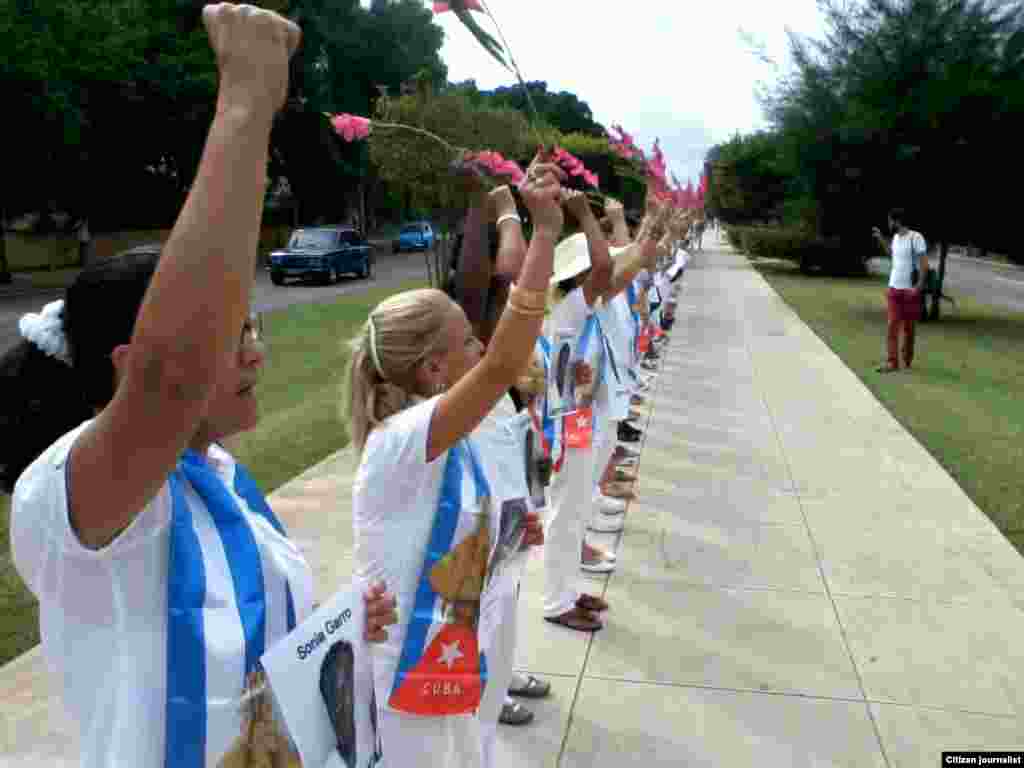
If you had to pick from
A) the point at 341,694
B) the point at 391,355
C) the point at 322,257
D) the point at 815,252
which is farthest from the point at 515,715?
the point at 815,252

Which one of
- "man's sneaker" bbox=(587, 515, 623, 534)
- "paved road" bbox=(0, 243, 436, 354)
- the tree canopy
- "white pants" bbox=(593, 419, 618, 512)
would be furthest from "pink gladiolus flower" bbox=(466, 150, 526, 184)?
the tree canopy

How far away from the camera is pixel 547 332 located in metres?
4.11

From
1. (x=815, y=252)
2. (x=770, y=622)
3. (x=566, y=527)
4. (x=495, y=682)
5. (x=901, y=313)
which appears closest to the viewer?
(x=495, y=682)

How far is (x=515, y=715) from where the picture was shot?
336 cm

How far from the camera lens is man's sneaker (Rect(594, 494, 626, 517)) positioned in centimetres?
570

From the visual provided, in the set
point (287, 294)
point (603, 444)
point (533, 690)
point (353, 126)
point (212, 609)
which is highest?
point (353, 126)

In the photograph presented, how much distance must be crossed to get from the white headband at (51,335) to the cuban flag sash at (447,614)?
40.3 inches

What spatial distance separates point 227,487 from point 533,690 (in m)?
2.36

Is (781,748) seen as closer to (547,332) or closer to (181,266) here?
(547,332)

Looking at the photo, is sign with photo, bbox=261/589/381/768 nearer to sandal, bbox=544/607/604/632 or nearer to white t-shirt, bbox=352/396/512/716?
white t-shirt, bbox=352/396/512/716

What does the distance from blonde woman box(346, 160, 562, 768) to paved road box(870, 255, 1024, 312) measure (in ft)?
68.7

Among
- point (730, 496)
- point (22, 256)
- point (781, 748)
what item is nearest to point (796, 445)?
point (730, 496)

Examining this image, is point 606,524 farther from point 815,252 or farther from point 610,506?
point 815,252

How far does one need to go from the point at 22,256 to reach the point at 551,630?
33103mm
